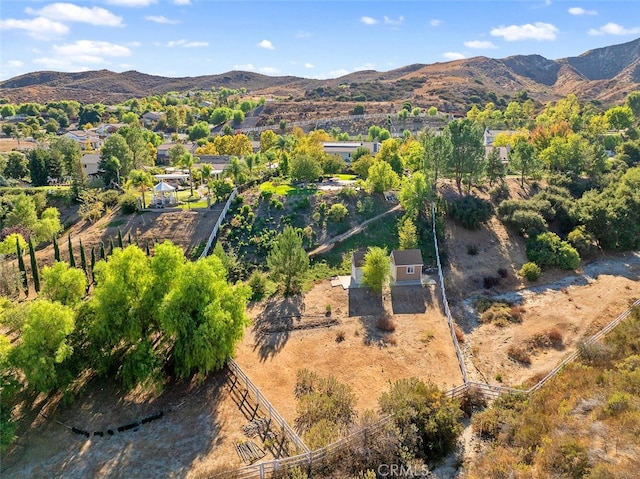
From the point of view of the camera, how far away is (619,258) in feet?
130

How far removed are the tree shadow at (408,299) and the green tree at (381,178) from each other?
14216 millimetres

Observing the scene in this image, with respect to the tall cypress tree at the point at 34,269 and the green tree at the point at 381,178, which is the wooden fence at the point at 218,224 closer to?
the tall cypress tree at the point at 34,269

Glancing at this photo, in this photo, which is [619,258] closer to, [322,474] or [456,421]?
[456,421]

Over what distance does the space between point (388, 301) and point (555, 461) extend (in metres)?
16.7

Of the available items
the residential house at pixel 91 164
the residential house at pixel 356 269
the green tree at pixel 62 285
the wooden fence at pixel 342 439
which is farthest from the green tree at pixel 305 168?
the green tree at pixel 62 285

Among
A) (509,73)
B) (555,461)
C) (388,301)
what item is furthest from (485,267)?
(509,73)

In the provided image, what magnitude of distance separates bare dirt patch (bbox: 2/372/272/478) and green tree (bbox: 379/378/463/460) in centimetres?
593

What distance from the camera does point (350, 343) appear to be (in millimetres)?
27141

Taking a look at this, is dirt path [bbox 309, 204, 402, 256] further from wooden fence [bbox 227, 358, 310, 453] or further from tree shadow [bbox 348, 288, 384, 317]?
wooden fence [bbox 227, 358, 310, 453]

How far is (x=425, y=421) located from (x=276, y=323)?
1310 cm

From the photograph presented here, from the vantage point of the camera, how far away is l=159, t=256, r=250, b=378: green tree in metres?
20.8

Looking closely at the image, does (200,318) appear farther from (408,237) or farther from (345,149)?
Answer: (345,149)

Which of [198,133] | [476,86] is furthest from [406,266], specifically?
[476,86]

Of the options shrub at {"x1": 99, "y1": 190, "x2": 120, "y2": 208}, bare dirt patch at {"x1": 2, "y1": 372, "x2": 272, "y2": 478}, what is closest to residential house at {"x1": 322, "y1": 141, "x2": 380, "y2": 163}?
shrub at {"x1": 99, "y1": 190, "x2": 120, "y2": 208}
